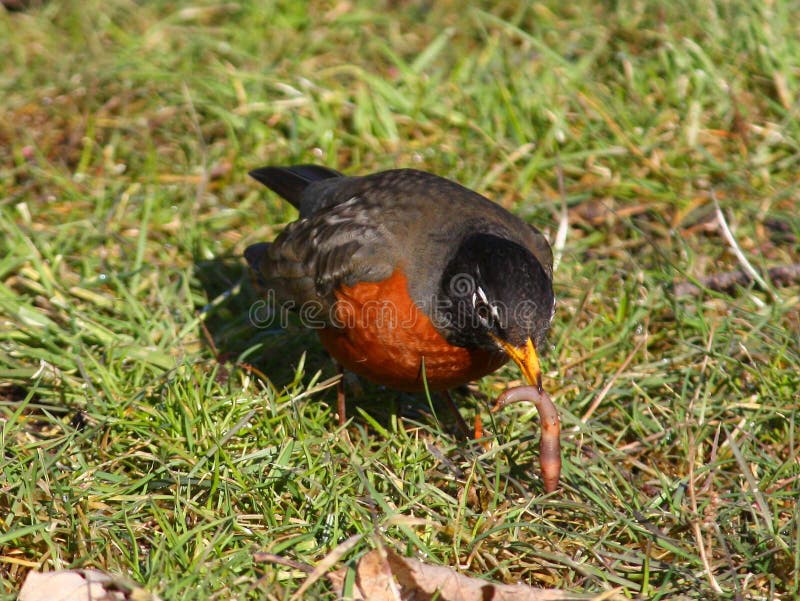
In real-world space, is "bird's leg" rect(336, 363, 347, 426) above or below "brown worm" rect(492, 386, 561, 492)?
below

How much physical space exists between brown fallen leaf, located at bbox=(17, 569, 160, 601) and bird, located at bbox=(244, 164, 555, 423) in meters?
1.69

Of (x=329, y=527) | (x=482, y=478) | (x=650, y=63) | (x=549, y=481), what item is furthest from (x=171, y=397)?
(x=650, y=63)

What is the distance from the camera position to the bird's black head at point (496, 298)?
14.6ft

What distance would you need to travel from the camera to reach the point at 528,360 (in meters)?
4.51

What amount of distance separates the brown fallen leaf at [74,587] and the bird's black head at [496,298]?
6.28 feet

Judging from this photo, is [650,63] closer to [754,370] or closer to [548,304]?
[754,370]

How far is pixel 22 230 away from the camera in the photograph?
21.9ft

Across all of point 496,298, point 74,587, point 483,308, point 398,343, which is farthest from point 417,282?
point 74,587

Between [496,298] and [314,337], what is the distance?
80.7 inches

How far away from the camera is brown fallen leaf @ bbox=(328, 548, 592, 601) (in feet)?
13.0

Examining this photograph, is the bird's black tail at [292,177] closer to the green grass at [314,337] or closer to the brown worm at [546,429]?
the green grass at [314,337]

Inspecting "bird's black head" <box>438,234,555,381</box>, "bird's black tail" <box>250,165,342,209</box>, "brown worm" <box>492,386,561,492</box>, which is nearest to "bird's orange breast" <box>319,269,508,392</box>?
"bird's black head" <box>438,234,555,381</box>

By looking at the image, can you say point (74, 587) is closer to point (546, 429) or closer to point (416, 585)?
point (416, 585)

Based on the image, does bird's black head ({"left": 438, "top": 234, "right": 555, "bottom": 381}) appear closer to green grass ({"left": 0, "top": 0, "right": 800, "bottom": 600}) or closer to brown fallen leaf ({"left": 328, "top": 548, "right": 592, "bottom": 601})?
green grass ({"left": 0, "top": 0, "right": 800, "bottom": 600})
